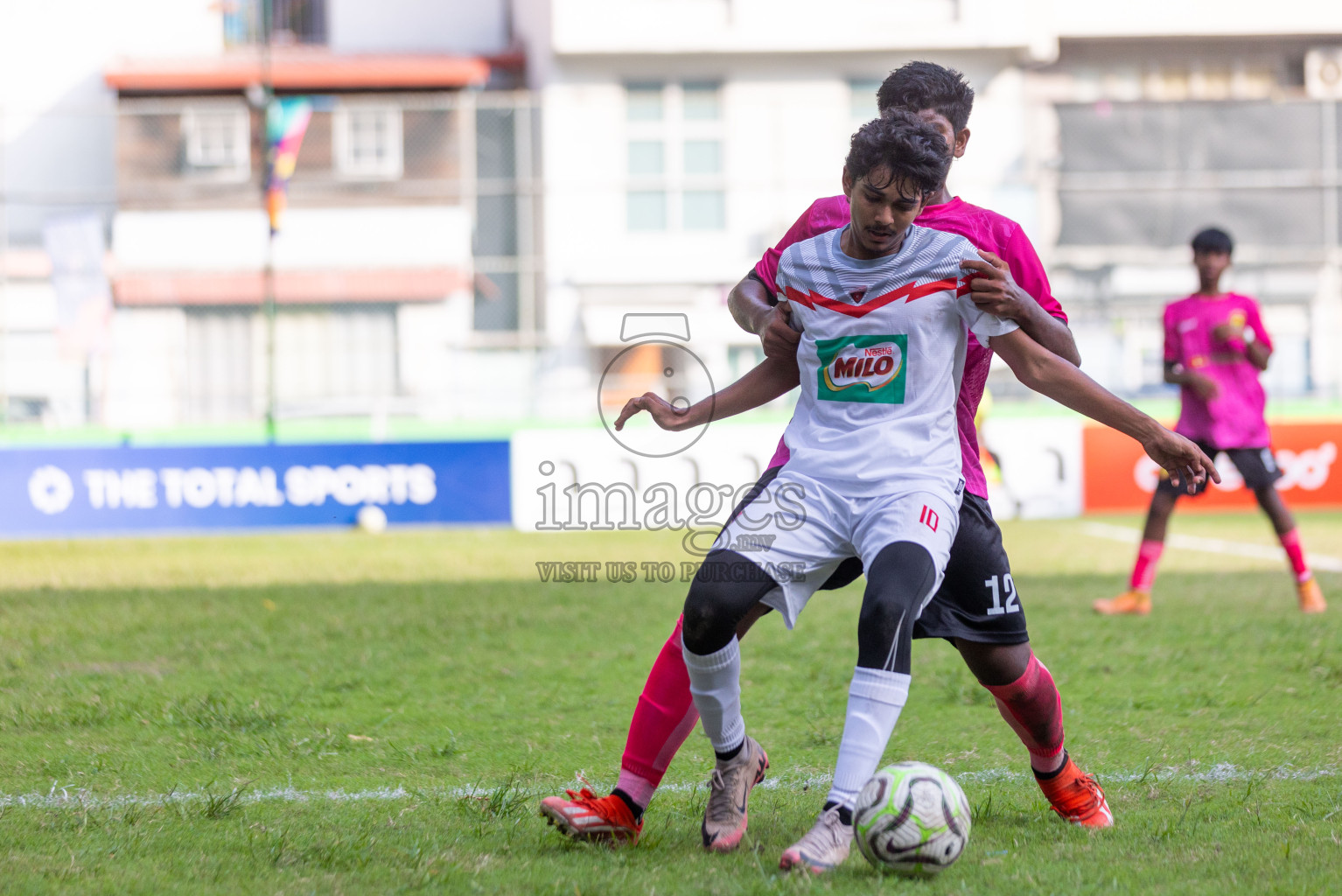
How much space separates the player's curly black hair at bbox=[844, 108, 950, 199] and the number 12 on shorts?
0.92 metres

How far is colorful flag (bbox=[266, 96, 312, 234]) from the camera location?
18.1 metres

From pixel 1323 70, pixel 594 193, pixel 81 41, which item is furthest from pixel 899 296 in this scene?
pixel 81 41

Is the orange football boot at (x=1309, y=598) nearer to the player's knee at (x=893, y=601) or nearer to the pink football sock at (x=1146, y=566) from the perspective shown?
the pink football sock at (x=1146, y=566)

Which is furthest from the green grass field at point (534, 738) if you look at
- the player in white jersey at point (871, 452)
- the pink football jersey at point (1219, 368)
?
the pink football jersey at point (1219, 368)

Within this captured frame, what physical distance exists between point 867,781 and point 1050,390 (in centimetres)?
101

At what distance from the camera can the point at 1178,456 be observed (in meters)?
3.21

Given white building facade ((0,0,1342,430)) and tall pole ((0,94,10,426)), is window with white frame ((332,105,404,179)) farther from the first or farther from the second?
tall pole ((0,94,10,426))

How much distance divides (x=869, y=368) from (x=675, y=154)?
2032 centimetres

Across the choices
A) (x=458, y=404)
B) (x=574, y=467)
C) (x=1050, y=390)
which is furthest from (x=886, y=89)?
(x=458, y=404)

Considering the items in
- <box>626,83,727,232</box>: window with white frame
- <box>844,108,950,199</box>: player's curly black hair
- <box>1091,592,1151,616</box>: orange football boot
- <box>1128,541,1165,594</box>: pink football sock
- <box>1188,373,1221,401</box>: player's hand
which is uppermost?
<box>626,83,727,232</box>: window with white frame

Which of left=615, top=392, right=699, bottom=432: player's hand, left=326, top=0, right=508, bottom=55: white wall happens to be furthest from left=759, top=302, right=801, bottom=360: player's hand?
left=326, top=0, right=508, bottom=55: white wall

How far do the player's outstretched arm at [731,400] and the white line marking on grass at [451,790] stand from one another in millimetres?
973

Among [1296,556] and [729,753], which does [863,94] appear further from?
[729,753]

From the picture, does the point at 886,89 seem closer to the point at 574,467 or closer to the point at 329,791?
the point at 329,791
